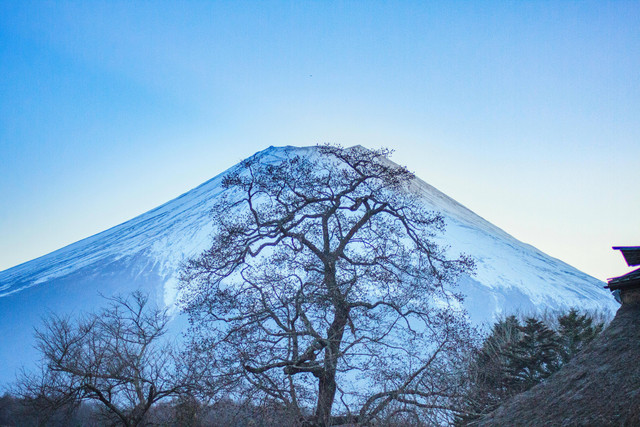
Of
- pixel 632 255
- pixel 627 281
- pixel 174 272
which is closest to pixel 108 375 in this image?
pixel 627 281

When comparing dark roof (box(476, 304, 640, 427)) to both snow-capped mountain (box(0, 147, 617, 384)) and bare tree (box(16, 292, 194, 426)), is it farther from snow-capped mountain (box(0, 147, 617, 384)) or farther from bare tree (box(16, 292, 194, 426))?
snow-capped mountain (box(0, 147, 617, 384))

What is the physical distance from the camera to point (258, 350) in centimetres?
920

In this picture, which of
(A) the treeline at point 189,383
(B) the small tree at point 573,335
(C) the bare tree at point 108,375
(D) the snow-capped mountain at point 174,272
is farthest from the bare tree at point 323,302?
(D) the snow-capped mountain at point 174,272

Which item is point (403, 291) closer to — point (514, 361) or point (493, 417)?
point (493, 417)

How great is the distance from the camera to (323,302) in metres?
9.57

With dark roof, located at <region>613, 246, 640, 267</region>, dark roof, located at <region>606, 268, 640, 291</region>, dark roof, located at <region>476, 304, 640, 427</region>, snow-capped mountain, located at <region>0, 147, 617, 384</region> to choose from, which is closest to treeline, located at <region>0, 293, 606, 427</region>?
dark roof, located at <region>476, 304, 640, 427</region>

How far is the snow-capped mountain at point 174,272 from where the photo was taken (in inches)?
2960

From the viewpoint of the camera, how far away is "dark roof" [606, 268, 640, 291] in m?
7.69

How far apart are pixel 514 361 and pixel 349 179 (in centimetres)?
865

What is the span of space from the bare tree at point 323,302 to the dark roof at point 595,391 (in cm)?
168

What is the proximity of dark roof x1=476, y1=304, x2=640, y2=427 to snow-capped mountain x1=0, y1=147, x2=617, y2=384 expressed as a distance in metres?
64.3

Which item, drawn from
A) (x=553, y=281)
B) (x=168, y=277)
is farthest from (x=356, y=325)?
(x=553, y=281)

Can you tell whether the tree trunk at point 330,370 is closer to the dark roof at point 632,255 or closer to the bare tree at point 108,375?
the bare tree at point 108,375

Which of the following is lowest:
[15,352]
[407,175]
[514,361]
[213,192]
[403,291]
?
[514,361]
